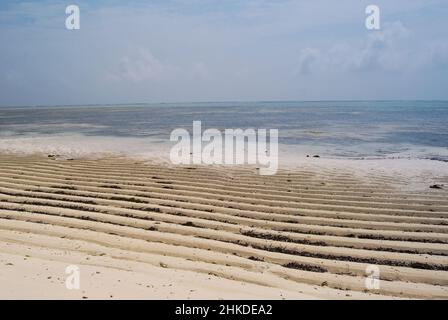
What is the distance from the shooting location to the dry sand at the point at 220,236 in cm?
367

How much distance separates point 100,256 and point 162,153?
8.40 meters

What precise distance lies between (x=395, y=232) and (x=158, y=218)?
316 cm

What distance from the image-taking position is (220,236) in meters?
5.20

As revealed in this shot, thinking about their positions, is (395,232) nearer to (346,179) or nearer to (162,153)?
(346,179)

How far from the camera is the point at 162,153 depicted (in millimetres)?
12656

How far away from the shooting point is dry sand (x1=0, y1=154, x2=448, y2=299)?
12.0 ft
